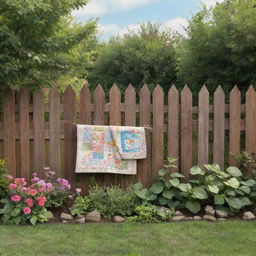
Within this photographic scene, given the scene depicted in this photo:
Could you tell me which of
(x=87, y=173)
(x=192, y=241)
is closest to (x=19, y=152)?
(x=87, y=173)

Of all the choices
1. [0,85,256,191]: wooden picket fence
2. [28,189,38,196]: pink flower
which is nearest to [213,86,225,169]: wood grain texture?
[0,85,256,191]: wooden picket fence

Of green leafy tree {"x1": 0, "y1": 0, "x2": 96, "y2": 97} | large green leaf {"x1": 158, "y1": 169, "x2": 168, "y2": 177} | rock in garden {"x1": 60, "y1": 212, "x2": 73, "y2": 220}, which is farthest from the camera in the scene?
large green leaf {"x1": 158, "y1": 169, "x2": 168, "y2": 177}

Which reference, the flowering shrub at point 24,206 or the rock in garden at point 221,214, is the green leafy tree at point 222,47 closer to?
the rock in garden at point 221,214

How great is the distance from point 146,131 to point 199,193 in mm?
1149

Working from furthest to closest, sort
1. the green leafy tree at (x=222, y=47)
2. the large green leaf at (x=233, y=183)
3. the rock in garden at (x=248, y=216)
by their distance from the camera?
the green leafy tree at (x=222, y=47) → the large green leaf at (x=233, y=183) → the rock in garden at (x=248, y=216)

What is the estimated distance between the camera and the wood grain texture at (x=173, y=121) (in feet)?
18.1

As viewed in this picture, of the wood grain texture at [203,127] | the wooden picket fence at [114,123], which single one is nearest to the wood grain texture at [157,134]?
the wooden picket fence at [114,123]

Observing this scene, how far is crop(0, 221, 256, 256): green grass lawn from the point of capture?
3.66 metres

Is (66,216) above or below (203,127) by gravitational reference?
below

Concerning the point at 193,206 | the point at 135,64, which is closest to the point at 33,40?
the point at 193,206

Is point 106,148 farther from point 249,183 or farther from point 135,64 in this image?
point 135,64

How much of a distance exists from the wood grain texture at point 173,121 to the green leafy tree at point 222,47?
3.84ft

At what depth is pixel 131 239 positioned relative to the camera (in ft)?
13.1

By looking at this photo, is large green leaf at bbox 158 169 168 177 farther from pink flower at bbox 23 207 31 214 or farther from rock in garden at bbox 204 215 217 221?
pink flower at bbox 23 207 31 214
